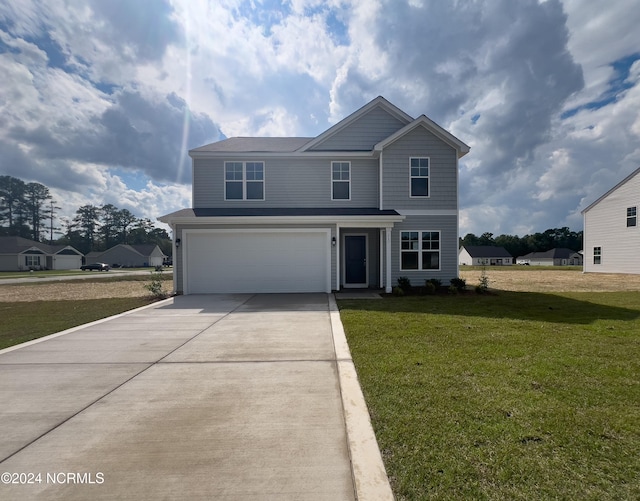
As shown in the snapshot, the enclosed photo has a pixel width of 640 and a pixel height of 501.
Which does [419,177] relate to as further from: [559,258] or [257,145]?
[559,258]

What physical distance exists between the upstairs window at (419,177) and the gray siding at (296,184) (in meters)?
1.43

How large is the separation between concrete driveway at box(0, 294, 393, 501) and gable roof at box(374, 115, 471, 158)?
8.80 m

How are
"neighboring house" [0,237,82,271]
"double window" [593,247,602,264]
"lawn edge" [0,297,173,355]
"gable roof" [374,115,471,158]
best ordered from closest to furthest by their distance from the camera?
1. "lawn edge" [0,297,173,355]
2. "gable roof" [374,115,471,158]
3. "double window" [593,247,602,264]
4. "neighboring house" [0,237,82,271]

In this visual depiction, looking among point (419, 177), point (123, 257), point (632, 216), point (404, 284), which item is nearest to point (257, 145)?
point (419, 177)

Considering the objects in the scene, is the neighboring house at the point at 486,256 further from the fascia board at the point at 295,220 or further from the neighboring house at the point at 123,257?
the neighboring house at the point at 123,257

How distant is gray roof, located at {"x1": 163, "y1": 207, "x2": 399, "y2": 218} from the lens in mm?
11133

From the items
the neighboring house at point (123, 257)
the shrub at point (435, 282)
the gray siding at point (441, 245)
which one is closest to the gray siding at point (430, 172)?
the gray siding at point (441, 245)

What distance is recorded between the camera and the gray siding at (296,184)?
490 inches

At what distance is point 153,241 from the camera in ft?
246

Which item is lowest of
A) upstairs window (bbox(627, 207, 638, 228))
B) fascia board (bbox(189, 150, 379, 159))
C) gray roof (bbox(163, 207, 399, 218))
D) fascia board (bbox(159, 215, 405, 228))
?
fascia board (bbox(159, 215, 405, 228))

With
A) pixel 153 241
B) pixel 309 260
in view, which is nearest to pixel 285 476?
pixel 309 260

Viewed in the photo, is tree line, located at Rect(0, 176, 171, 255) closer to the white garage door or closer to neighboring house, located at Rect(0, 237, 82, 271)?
neighboring house, located at Rect(0, 237, 82, 271)

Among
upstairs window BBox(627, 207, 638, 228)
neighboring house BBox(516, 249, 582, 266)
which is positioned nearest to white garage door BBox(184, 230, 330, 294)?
upstairs window BBox(627, 207, 638, 228)

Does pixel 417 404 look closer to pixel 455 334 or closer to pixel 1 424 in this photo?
pixel 455 334
